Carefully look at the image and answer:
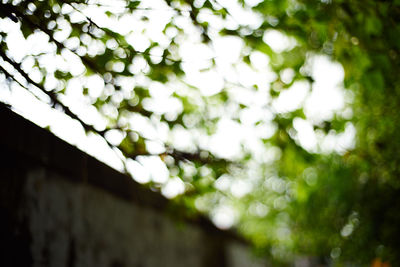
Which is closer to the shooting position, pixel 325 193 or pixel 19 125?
pixel 19 125

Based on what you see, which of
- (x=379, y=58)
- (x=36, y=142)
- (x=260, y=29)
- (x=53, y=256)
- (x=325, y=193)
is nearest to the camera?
(x=379, y=58)

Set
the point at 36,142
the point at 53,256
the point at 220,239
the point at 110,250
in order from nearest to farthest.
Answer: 1. the point at 36,142
2. the point at 53,256
3. the point at 110,250
4. the point at 220,239

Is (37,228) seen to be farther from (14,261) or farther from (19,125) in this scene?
(19,125)

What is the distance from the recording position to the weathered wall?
2521 millimetres

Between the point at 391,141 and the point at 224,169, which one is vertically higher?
the point at 224,169

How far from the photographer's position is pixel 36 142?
2.69 meters

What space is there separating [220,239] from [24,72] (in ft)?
20.0

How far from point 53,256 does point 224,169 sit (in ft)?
5.42

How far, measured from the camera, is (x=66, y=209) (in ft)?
10.2

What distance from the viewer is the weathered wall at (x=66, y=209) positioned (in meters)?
2.52

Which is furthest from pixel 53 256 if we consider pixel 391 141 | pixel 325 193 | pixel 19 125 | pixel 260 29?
pixel 325 193

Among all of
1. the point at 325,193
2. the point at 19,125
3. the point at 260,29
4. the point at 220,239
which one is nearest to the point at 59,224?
the point at 19,125

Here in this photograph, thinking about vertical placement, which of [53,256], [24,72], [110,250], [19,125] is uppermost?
[24,72]

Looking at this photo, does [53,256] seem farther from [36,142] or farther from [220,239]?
[220,239]
